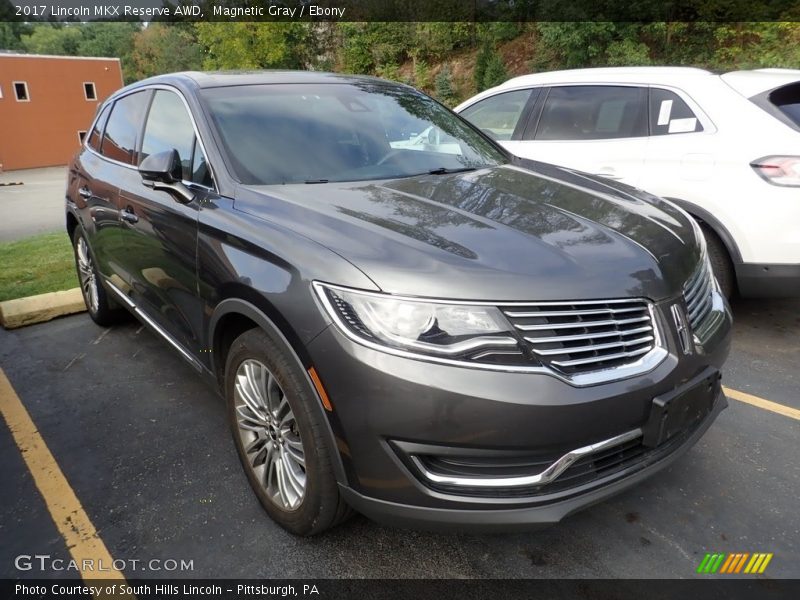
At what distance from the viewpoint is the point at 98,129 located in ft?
14.7

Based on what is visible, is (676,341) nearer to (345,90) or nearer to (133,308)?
(345,90)

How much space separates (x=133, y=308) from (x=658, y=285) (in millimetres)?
3055

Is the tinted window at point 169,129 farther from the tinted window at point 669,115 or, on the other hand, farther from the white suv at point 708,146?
the tinted window at point 669,115

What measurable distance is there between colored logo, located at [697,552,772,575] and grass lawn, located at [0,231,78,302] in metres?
5.75

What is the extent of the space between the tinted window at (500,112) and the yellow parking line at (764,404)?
3.17 meters

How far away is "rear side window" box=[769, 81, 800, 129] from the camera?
3906mm

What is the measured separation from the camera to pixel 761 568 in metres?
2.16

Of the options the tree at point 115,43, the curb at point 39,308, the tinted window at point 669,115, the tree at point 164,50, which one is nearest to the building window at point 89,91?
the tree at point 164,50

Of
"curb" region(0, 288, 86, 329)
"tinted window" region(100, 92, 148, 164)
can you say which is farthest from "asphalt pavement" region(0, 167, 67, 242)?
"tinted window" region(100, 92, 148, 164)

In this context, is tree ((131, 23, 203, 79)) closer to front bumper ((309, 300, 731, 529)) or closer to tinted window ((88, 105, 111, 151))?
tinted window ((88, 105, 111, 151))

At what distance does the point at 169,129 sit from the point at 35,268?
13.9ft

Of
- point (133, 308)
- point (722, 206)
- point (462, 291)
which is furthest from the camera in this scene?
point (722, 206)

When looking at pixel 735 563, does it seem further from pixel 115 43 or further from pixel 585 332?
pixel 115 43

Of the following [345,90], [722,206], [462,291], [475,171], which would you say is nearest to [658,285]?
[462,291]
